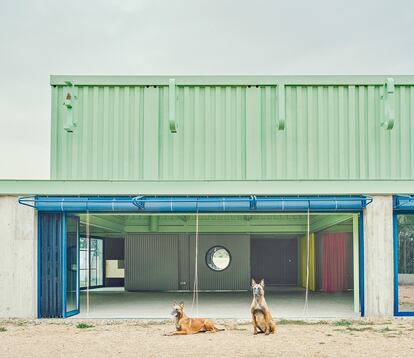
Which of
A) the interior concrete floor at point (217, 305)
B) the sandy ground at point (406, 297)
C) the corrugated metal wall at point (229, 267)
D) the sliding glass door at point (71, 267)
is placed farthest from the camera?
the corrugated metal wall at point (229, 267)

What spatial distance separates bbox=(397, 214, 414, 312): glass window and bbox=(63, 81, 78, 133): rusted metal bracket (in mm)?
8950

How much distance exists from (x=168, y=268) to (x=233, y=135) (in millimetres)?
8876

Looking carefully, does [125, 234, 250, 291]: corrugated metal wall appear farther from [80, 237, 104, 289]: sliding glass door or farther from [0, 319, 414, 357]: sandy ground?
[0, 319, 414, 357]: sandy ground

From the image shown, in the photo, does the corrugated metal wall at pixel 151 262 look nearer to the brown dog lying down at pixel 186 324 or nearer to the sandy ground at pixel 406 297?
the sandy ground at pixel 406 297

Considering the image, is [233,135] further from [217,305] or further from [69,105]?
[217,305]

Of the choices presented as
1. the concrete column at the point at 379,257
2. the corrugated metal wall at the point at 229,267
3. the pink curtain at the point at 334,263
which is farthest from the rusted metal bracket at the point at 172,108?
the pink curtain at the point at 334,263

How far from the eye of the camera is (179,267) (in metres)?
25.8

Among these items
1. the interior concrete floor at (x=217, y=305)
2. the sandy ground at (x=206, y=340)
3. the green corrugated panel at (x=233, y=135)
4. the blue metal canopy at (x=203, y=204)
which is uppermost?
the green corrugated panel at (x=233, y=135)

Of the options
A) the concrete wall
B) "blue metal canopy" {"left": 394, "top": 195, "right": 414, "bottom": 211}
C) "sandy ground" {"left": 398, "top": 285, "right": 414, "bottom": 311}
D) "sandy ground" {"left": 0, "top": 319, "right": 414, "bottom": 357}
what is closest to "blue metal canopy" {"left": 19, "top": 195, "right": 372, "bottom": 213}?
"blue metal canopy" {"left": 394, "top": 195, "right": 414, "bottom": 211}

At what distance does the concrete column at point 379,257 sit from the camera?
15.3 m

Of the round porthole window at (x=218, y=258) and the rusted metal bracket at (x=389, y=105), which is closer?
the rusted metal bracket at (x=389, y=105)

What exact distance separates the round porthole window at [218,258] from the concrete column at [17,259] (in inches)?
446

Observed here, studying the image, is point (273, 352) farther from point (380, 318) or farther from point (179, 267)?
point (179, 267)

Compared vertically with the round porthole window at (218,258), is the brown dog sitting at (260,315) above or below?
below
